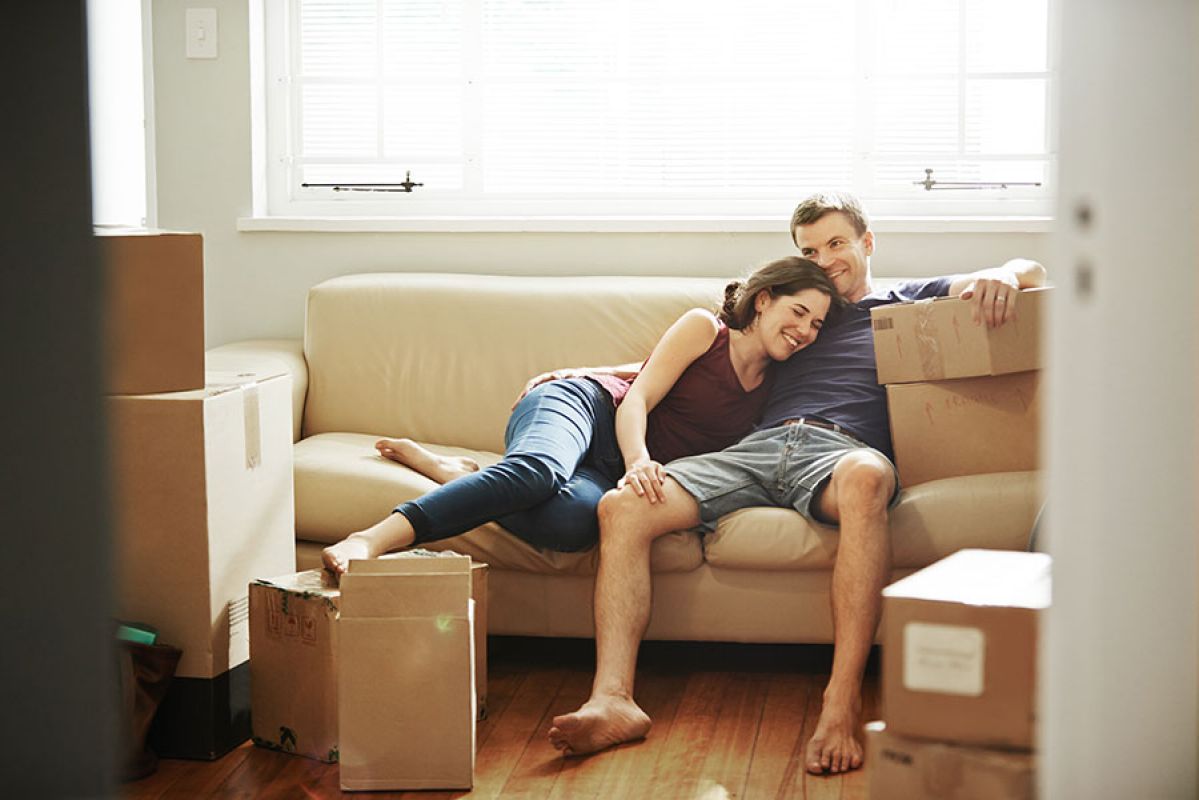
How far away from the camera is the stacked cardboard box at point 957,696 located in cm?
131

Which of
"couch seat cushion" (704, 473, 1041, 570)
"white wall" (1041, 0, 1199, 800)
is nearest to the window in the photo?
"couch seat cushion" (704, 473, 1041, 570)

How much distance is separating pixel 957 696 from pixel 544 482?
1.30 metres

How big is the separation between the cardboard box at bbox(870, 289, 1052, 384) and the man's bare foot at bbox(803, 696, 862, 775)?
0.68m

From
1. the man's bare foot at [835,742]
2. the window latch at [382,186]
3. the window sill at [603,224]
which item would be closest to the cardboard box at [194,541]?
the man's bare foot at [835,742]

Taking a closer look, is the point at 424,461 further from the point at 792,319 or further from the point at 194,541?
the point at 792,319

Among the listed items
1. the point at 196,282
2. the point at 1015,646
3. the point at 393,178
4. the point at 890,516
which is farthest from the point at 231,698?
the point at 393,178

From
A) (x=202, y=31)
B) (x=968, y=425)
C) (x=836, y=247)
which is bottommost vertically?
(x=968, y=425)

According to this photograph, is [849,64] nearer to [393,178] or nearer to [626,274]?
[626,274]

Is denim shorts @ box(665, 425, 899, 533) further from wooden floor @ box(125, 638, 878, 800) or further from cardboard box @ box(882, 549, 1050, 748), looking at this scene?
cardboard box @ box(882, 549, 1050, 748)

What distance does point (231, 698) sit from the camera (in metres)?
2.35

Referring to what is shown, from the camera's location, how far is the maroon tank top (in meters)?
2.85

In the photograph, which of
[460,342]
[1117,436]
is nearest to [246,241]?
[460,342]

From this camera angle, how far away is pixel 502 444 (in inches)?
128

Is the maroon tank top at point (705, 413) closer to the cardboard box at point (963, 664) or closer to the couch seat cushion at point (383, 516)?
the couch seat cushion at point (383, 516)
